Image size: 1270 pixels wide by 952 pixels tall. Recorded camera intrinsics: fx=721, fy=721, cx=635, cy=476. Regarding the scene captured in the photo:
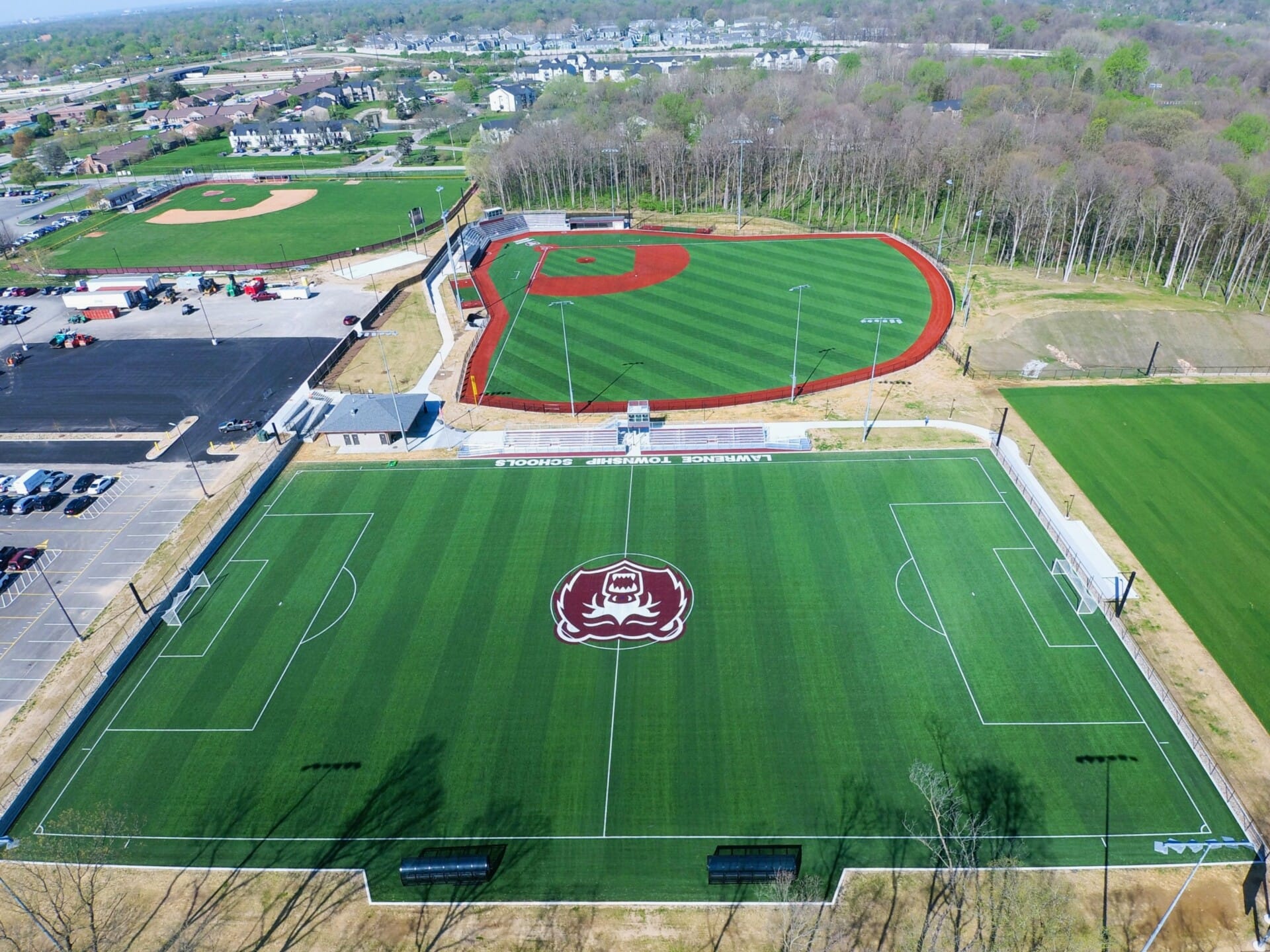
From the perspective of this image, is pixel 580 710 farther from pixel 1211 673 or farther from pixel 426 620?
pixel 1211 673

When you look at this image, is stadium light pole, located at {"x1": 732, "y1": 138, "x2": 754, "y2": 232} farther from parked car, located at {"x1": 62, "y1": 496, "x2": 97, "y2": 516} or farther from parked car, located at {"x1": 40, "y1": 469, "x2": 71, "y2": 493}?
parked car, located at {"x1": 40, "y1": 469, "x2": 71, "y2": 493}

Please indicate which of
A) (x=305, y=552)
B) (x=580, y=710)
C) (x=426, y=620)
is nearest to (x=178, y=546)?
(x=305, y=552)

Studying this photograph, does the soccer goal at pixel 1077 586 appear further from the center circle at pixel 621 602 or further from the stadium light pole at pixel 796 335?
the stadium light pole at pixel 796 335

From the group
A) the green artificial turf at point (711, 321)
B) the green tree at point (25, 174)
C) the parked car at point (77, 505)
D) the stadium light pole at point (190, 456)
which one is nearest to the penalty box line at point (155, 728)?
the stadium light pole at point (190, 456)

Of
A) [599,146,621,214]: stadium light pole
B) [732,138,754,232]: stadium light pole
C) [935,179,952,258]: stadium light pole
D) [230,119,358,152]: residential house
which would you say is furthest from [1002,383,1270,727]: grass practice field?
[230,119,358,152]: residential house

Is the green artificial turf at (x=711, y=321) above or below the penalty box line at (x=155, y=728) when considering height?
above

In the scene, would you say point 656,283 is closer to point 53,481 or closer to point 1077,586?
point 1077,586

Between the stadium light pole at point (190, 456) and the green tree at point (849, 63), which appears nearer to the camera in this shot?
the stadium light pole at point (190, 456)
